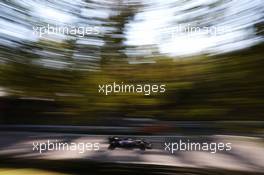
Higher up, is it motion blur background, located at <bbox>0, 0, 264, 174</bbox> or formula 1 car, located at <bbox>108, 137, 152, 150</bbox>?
motion blur background, located at <bbox>0, 0, 264, 174</bbox>

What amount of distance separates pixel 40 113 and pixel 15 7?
88 centimetres

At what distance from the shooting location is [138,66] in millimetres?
2982

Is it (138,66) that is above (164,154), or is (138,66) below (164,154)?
above

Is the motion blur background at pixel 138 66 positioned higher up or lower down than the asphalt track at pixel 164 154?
higher up

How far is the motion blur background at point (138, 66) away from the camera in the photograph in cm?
292

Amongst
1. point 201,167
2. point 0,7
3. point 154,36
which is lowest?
point 201,167

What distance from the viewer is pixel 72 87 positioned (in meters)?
3.07

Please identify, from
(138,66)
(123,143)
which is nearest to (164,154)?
(123,143)

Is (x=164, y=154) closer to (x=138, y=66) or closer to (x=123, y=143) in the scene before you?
(x=123, y=143)

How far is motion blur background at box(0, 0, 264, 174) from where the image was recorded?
292 cm

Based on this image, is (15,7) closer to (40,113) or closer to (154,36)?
(40,113)

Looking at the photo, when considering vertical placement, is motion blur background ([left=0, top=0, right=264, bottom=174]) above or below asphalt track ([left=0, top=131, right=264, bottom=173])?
above

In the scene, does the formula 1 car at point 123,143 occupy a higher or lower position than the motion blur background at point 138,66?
lower

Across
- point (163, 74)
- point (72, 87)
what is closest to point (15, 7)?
point (72, 87)
